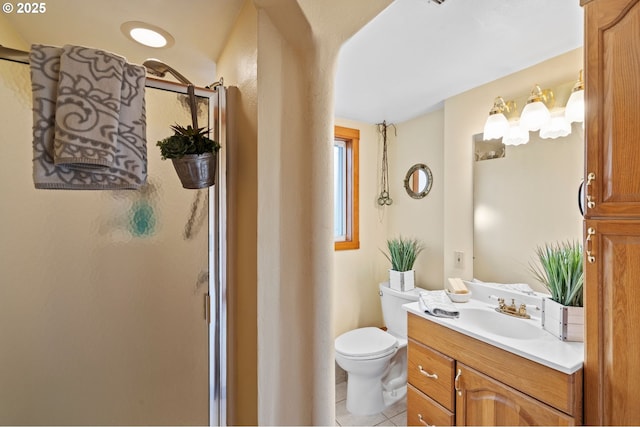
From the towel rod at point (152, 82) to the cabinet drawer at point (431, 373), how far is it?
162cm

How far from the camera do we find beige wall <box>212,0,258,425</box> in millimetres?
870

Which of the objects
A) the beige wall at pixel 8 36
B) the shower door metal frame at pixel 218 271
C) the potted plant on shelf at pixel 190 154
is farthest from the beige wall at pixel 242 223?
the beige wall at pixel 8 36

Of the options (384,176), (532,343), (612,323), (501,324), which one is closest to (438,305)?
(501,324)

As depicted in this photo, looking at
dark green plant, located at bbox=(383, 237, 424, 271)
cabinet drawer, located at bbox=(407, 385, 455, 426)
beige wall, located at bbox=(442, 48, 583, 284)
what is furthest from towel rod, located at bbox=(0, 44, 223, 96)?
cabinet drawer, located at bbox=(407, 385, 455, 426)

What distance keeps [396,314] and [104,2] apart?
2331mm

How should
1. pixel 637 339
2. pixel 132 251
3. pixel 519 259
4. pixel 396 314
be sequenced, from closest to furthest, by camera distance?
pixel 637 339
pixel 132 251
pixel 519 259
pixel 396 314

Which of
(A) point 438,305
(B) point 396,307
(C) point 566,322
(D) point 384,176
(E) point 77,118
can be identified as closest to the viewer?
(E) point 77,118

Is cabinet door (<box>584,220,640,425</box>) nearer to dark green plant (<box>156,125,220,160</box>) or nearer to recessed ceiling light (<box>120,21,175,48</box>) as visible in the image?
dark green plant (<box>156,125,220,160</box>)

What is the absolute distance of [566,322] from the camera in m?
1.12

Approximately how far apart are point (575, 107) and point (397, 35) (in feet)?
3.06

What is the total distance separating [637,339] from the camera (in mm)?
852

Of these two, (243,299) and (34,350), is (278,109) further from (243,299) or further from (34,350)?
(34,350)

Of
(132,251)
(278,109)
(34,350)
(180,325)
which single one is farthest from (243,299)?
(34,350)

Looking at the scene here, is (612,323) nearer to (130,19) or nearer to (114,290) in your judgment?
(114,290)
